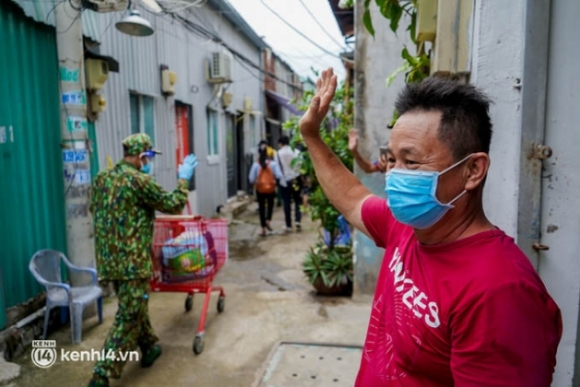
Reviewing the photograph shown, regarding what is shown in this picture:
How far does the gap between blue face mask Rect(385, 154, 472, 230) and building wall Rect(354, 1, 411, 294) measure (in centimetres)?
343

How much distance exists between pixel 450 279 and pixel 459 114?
437mm

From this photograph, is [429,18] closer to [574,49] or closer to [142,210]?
[574,49]

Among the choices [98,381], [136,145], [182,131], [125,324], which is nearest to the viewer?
[98,381]

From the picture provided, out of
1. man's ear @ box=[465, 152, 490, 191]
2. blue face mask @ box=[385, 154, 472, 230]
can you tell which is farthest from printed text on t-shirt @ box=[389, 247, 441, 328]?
man's ear @ box=[465, 152, 490, 191]

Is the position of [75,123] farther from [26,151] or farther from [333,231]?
[333,231]

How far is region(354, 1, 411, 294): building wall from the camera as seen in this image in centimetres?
455

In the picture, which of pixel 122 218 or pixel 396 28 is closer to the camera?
pixel 396 28

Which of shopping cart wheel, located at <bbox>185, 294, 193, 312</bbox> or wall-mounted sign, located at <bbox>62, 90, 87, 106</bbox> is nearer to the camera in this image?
wall-mounted sign, located at <bbox>62, 90, 87, 106</bbox>

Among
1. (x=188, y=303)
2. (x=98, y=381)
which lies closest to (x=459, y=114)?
(x=98, y=381)

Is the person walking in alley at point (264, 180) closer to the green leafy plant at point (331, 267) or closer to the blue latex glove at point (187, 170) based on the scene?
the green leafy plant at point (331, 267)

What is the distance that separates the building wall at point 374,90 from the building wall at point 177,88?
3027 millimetres

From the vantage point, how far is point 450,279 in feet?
3.60

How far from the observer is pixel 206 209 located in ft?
31.7

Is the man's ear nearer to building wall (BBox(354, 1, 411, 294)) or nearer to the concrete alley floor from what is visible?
the concrete alley floor
